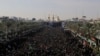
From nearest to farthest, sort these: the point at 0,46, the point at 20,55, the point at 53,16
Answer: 1. the point at 20,55
2. the point at 0,46
3. the point at 53,16

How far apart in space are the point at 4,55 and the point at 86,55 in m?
4.47

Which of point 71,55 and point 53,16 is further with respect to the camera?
point 53,16

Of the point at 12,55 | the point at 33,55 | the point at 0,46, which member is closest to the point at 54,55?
the point at 33,55

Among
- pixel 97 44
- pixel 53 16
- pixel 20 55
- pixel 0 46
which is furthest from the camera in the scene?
pixel 53 16

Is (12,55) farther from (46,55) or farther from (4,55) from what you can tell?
(46,55)

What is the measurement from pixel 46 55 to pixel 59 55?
0.70m

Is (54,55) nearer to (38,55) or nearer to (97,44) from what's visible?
(38,55)

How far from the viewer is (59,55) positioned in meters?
13.8

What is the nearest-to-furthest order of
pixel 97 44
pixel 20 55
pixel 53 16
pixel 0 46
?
pixel 20 55, pixel 97 44, pixel 0 46, pixel 53 16

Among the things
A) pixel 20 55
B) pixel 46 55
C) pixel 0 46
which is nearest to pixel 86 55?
pixel 46 55

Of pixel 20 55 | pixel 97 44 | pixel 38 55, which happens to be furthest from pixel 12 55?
pixel 97 44

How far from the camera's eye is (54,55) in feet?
45.4

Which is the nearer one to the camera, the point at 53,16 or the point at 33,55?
the point at 33,55

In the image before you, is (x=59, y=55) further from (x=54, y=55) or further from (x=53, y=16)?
(x=53, y=16)
